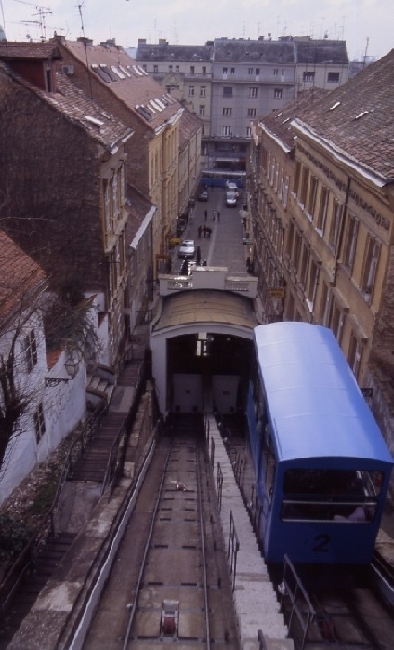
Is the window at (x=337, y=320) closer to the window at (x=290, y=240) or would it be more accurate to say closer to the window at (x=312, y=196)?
the window at (x=312, y=196)

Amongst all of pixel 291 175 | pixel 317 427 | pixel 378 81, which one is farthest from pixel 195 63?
pixel 317 427

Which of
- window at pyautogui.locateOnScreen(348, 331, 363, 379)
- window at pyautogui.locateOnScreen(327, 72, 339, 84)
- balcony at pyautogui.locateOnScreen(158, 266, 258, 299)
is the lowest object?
balcony at pyautogui.locateOnScreen(158, 266, 258, 299)

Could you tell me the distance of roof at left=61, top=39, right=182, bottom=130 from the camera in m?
32.4

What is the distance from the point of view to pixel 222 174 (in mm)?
73438

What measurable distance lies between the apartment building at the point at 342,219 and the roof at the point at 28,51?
9.50 metres

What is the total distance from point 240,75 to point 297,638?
72.6 meters

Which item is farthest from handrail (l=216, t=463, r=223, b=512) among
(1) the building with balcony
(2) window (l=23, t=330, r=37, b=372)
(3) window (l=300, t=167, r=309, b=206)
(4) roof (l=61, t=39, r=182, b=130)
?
(4) roof (l=61, t=39, r=182, b=130)

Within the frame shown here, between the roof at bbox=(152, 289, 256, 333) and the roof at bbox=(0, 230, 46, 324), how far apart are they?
8351 millimetres

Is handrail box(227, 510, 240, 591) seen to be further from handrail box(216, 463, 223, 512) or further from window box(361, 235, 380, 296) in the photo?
window box(361, 235, 380, 296)

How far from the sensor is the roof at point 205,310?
867 inches

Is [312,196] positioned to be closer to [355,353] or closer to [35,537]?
[355,353]

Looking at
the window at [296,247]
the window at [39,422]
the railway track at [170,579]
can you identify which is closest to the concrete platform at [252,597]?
the railway track at [170,579]

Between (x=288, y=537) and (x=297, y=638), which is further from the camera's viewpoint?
(x=288, y=537)

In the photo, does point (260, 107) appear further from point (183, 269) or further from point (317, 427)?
point (317, 427)
